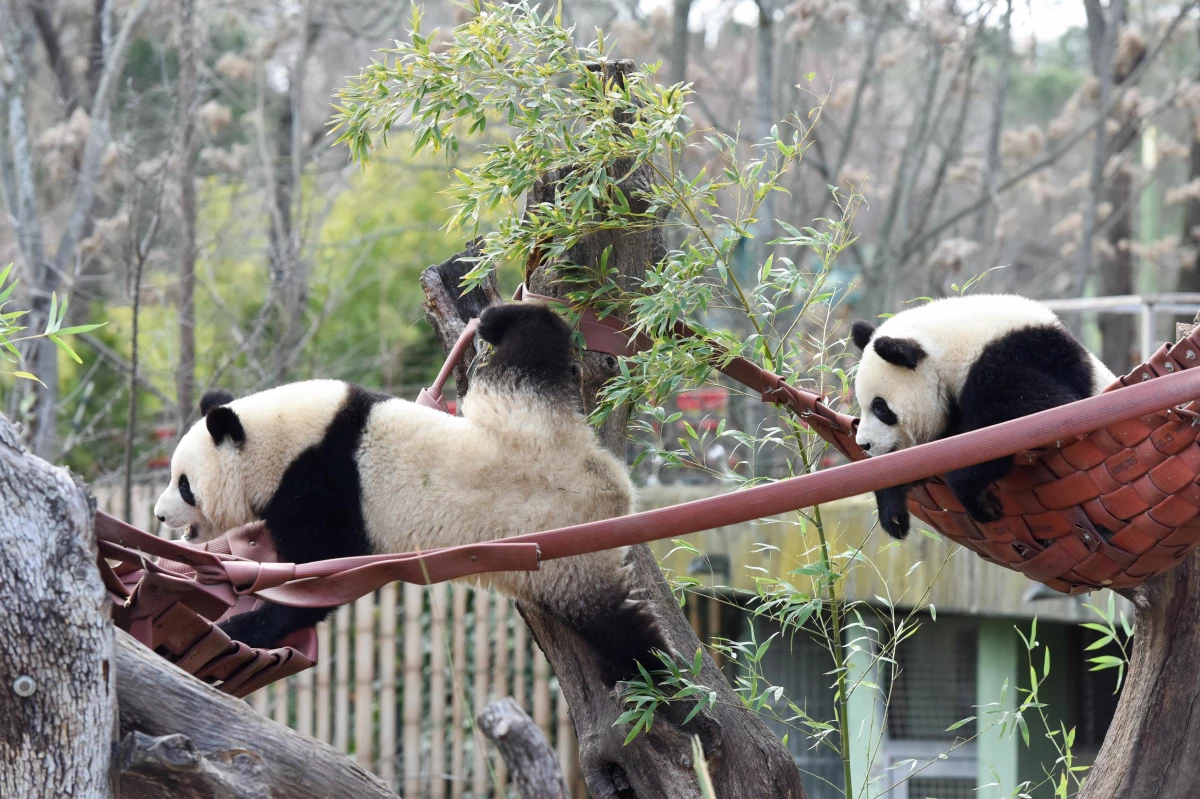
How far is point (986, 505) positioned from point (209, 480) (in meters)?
1.62

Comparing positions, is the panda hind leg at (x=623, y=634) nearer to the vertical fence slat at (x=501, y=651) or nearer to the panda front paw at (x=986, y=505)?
the panda front paw at (x=986, y=505)

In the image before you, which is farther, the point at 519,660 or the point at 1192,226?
the point at 1192,226

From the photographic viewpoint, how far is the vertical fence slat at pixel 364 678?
18.2 ft

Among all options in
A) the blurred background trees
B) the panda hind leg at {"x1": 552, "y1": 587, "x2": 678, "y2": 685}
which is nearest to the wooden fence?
the blurred background trees

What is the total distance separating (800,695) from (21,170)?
15.7ft

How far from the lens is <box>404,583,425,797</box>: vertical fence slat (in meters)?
5.55

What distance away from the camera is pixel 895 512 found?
7.23 feet

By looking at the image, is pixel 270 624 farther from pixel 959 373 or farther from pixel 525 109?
pixel 959 373

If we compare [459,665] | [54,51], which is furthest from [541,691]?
[54,51]

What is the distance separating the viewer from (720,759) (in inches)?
89.0

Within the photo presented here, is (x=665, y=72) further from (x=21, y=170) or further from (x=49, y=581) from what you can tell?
(x=49, y=581)

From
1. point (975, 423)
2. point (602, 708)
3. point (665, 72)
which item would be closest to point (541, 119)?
point (975, 423)

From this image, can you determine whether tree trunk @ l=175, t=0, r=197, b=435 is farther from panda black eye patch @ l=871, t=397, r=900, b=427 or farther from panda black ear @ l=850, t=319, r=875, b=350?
panda black eye patch @ l=871, t=397, r=900, b=427

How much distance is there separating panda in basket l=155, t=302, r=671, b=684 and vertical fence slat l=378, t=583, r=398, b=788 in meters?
3.22
